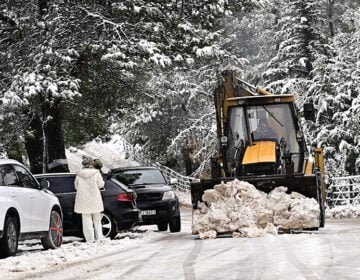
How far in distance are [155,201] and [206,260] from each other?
791cm

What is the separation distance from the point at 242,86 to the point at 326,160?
13.8 metres

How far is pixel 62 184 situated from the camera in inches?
696

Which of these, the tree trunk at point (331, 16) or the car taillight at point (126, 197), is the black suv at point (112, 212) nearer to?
the car taillight at point (126, 197)

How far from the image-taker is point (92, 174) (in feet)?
53.3

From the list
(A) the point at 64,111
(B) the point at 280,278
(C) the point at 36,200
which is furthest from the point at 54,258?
(A) the point at 64,111

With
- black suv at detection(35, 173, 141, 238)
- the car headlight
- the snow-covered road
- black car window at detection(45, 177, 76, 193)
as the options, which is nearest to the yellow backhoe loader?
the car headlight

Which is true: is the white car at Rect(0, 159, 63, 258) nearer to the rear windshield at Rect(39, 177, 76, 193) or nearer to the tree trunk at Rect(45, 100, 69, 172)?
the rear windshield at Rect(39, 177, 76, 193)

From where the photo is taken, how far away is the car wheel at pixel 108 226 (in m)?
17.1

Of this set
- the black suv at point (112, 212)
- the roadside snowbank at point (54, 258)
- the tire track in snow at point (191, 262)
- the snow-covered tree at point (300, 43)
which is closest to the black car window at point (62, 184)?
the black suv at point (112, 212)

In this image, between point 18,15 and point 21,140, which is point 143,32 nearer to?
point 18,15

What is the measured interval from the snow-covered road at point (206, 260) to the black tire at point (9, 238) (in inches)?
10.4

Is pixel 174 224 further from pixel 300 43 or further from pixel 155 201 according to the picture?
pixel 300 43

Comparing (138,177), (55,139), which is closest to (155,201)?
(138,177)

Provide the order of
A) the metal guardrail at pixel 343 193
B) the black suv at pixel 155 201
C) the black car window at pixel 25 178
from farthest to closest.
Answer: the metal guardrail at pixel 343 193, the black suv at pixel 155 201, the black car window at pixel 25 178
